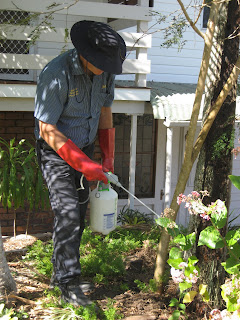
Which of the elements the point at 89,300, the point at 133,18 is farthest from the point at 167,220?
the point at 133,18

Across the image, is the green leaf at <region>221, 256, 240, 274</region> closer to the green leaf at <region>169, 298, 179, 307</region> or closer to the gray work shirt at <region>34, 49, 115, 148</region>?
the green leaf at <region>169, 298, 179, 307</region>

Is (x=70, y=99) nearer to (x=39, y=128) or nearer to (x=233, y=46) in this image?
(x=39, y=128)

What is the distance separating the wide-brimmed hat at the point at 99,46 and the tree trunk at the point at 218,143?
886 millimetres

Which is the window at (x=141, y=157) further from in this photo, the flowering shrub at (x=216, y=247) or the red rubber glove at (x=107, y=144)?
the flowering shrub at (x=216, y=247)

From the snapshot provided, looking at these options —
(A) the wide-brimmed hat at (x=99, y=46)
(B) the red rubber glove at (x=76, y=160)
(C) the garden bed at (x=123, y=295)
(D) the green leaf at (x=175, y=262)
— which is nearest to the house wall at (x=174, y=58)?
(C) the garden bed at (x=123, y=295)

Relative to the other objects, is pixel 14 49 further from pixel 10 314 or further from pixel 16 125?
pixel 10 314

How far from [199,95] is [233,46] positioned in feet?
1.70

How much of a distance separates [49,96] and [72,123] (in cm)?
36

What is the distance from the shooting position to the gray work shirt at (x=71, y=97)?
3223mm

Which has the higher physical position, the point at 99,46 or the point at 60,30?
the point at 60,30

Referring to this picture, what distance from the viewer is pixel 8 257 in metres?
4.89

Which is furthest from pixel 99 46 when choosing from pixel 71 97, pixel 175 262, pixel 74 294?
pixel 74 294

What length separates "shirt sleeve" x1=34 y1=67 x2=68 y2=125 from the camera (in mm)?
3207

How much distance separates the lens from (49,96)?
3213 millimetres
